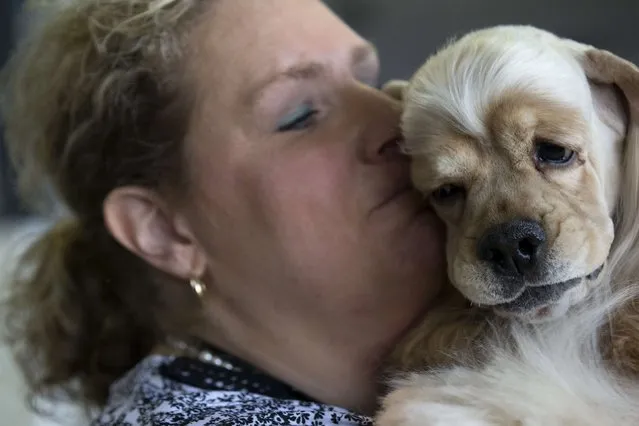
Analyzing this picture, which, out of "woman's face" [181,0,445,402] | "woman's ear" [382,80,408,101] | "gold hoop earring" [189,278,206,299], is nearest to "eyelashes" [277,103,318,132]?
"woman's face" [181,0,445,402]

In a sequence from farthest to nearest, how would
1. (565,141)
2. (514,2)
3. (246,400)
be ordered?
(514,2) < (246,400) < (565,141)

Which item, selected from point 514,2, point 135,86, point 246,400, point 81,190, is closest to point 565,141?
point 246,400

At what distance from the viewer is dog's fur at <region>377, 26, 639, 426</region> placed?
800 mm

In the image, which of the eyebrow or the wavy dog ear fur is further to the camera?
the eyebrow

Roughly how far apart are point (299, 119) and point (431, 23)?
3.32 ft

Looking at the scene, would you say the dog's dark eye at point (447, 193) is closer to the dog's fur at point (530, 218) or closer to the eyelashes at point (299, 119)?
the dog's fur at point (530, 218)

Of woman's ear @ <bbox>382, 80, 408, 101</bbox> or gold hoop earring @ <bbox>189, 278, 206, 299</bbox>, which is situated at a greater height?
woman's ear @ <bbox>382, 80, 408, 101</bbox>

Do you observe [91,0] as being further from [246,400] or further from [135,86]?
[246,400]

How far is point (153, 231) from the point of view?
1162mm

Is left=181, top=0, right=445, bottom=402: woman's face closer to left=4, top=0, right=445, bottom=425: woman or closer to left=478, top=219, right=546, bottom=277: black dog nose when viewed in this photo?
left=4, top=0, right=445, bottom=425: woman

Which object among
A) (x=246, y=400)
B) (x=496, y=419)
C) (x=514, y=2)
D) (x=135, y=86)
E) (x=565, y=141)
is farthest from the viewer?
(x=514, y=2)

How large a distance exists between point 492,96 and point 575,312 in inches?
9.3

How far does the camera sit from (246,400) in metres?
1.02

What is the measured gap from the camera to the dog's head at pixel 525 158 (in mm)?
859
